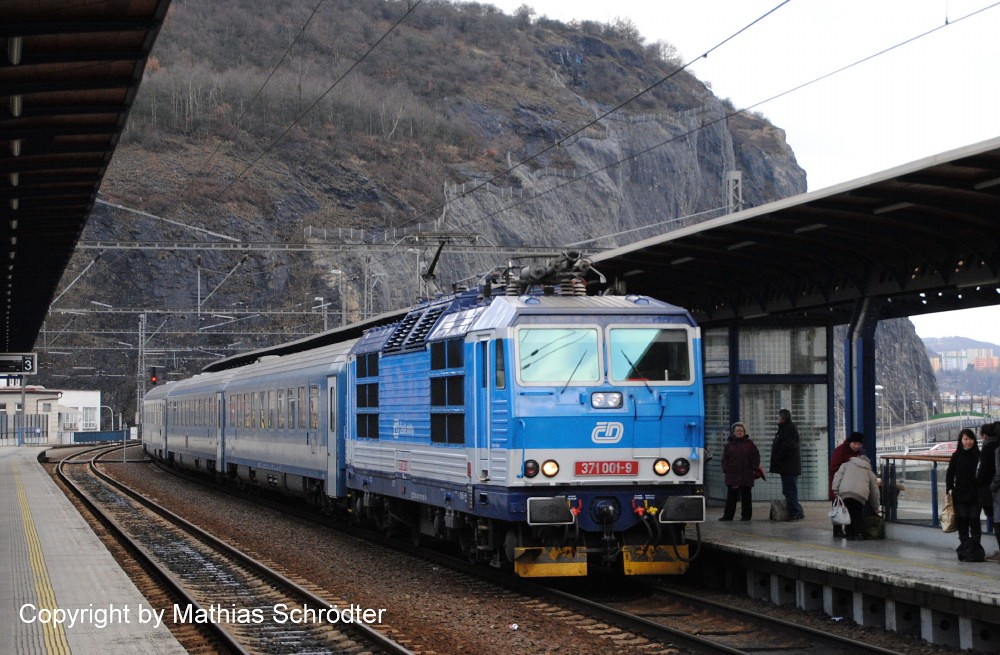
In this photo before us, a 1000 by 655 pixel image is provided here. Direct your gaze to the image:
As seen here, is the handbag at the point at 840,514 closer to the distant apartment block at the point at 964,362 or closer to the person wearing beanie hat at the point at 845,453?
the person wearing beanie hat at the point at 845,453

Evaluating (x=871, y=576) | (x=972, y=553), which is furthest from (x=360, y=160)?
(x=871, y=576)

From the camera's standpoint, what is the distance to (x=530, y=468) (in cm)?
1280

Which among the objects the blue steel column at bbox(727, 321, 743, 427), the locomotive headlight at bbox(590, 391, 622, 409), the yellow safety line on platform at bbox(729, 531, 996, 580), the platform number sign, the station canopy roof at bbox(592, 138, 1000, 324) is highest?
the platform number sign

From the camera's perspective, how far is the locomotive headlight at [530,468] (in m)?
12.8

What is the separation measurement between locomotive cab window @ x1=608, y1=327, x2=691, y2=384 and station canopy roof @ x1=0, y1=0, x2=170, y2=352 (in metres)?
5.64

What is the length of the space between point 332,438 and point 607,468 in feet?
26.6

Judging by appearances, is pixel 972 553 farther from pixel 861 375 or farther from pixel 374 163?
pixel 374 163

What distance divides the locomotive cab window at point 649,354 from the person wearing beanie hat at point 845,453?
250 centimetres

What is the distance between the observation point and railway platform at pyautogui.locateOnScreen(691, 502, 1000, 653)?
1052 centimetres

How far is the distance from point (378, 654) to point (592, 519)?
326 cm

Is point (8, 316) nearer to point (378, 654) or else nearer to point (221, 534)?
point (221, 534)

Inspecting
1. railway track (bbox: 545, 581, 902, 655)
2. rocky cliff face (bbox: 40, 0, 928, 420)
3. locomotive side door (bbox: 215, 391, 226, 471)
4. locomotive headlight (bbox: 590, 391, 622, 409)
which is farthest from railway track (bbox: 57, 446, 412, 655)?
rocky cliff face (bbox: 40, 0, 928, 420)

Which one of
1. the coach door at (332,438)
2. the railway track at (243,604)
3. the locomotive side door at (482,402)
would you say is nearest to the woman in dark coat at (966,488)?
the locomotive side door at (482,402)

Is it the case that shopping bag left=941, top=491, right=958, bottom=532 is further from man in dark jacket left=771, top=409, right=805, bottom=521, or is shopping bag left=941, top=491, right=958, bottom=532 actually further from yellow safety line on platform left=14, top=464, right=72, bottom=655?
yellow safety line on platform left=14, top=464, right=72, bottom=655
